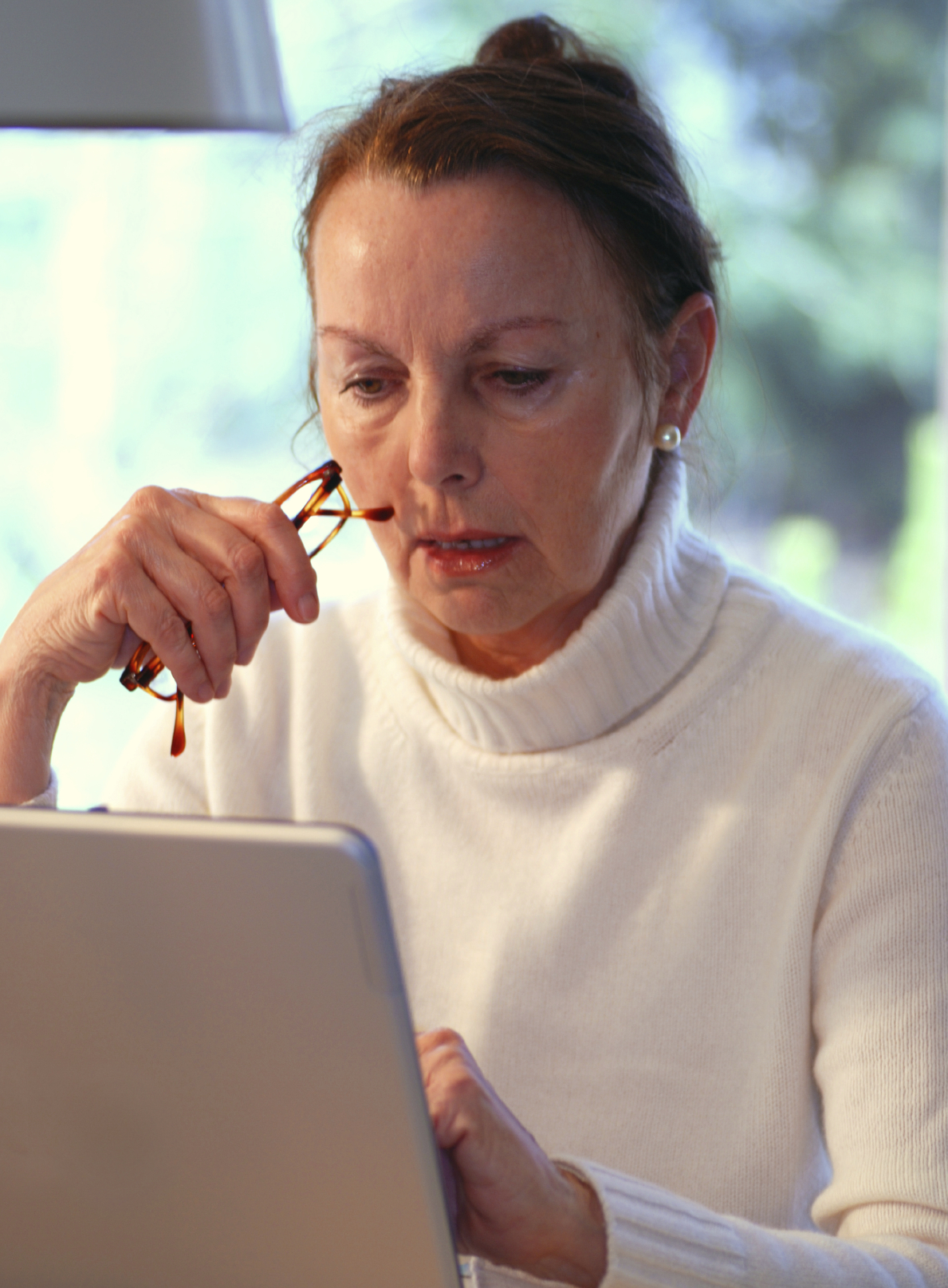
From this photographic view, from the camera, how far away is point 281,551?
1.00 metres

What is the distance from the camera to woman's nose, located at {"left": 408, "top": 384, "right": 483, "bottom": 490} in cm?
102

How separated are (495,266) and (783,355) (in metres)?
1.80

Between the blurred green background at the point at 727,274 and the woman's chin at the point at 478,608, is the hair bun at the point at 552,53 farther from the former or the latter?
the blurred green background at the point at 727,274

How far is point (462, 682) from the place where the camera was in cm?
119

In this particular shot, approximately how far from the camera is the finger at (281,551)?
3.27 feet

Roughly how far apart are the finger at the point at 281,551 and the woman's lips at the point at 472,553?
0.44 ft

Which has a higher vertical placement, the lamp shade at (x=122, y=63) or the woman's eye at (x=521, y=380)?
the lamp shade at (x=122, y=63)

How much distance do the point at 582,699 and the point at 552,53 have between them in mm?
618

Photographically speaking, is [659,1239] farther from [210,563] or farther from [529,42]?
[529,42]

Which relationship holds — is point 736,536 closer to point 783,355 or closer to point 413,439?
point 783,355

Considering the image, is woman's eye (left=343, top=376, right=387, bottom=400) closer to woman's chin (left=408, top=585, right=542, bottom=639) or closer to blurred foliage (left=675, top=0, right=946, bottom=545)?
woman's chin (left=408, top=585, right=542, bottom=639)

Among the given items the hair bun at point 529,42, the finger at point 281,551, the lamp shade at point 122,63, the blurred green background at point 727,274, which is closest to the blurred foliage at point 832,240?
the blurred green background at point 727,274

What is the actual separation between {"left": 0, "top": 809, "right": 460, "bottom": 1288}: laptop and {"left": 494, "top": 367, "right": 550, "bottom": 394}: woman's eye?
1.96ft

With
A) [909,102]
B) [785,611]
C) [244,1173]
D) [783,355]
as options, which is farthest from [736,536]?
[244,1173]
